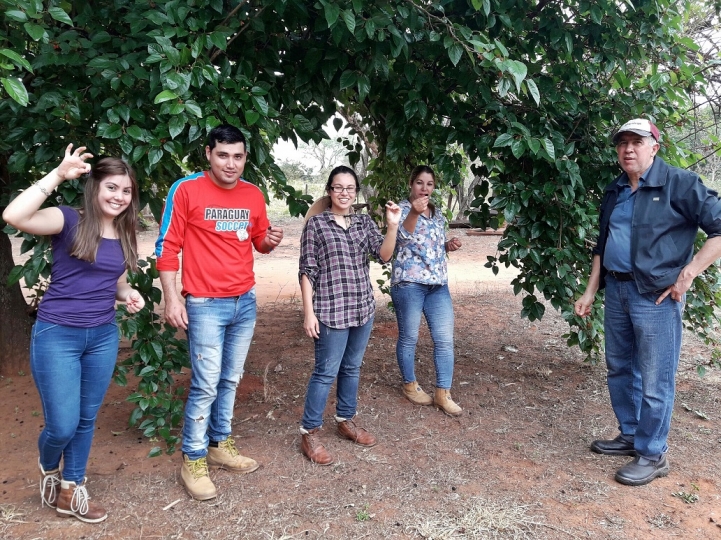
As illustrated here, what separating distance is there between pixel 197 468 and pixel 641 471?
2.31m

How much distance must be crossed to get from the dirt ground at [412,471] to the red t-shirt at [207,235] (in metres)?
1.07

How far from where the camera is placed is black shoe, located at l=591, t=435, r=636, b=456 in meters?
3.31

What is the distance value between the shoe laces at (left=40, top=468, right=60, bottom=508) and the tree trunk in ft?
7.31

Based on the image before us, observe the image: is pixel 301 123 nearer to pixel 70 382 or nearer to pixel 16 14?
pixel 16 14

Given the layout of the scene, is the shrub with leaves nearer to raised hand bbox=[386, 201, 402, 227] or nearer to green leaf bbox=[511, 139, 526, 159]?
raised hand bbox=[386, 201, 402, 227]

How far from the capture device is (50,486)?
2.69 m

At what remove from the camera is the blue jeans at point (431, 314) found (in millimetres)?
3730

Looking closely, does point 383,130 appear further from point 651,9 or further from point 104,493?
Result: point 104,493

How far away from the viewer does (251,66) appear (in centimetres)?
301

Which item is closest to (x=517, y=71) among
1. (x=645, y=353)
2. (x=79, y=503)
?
(x=645, y=353)

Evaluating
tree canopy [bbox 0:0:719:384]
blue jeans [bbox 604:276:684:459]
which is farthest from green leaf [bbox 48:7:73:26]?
blue jeans [bbox 604:276:684:459]

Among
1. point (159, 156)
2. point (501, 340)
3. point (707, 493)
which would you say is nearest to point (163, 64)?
point (159, 156)

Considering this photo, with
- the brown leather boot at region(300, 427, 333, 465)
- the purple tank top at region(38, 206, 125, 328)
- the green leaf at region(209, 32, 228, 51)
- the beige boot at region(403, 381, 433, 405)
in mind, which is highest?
the green leaf at region(209, 32, 228, 51)

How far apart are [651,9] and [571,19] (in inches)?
17.8
